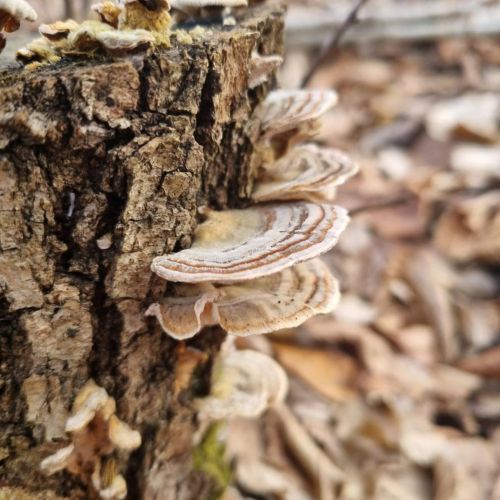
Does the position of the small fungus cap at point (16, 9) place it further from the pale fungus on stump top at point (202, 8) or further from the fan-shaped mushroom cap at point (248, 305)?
the fan-shaped mushroom cap at point (248, 305)

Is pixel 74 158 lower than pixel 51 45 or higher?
lower

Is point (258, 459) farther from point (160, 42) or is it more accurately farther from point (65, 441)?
point (160, 42)

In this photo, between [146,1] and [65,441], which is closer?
[146,1]

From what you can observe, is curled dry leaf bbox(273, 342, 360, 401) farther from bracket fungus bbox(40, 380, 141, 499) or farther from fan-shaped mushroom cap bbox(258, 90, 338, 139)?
fan-shaped mushroom cap bbox(258, 90, 338, 139)

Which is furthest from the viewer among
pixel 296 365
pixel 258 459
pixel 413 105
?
pixel 413 105

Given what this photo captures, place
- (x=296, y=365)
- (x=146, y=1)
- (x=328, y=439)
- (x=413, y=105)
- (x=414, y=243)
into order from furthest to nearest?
(x=413, y=105), (x=414, y=243), (x=296, y=365), (x=328, y=439), (x=146, y=1)

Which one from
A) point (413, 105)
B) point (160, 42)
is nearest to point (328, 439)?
point (160, 42)

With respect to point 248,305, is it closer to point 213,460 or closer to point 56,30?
point 56,30
